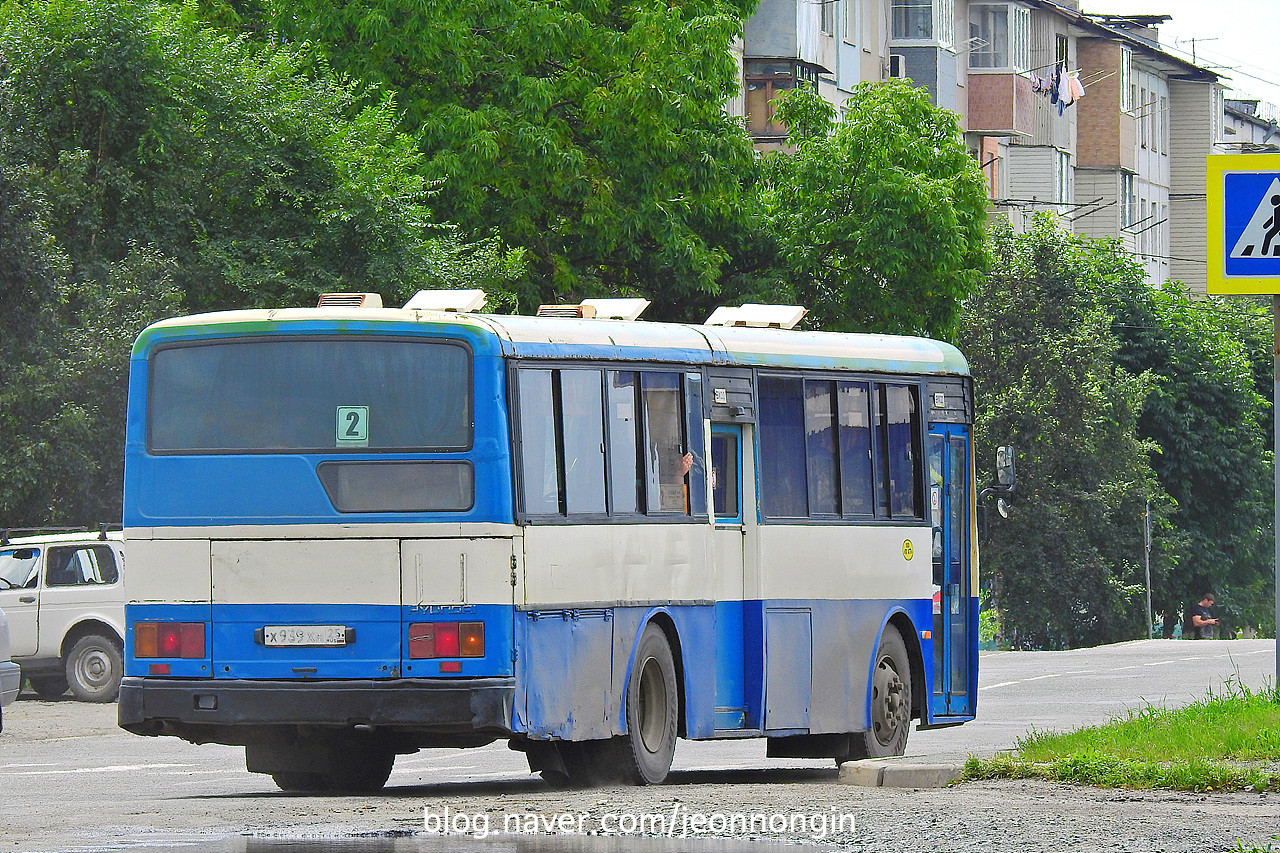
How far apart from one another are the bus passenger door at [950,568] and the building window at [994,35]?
53.7 m

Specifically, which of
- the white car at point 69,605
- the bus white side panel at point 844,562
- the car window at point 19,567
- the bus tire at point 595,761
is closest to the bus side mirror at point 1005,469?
the bus white side panel at point 844,562

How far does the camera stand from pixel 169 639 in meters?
13.5

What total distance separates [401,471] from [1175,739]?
4215 millimetres

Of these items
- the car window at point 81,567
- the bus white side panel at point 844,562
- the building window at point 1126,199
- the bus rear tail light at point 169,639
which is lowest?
the car window at point 81,567

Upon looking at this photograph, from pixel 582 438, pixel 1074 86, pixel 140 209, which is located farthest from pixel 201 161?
pixel 1074 86

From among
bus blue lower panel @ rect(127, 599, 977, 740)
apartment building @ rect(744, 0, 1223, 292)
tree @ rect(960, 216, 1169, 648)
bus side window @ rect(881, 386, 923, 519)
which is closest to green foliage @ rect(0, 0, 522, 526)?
bus side window @ rect(881, 386, 923, 519)

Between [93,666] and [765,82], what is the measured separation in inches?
1185

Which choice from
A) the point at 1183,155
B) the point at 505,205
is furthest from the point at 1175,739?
the point at 1183,155

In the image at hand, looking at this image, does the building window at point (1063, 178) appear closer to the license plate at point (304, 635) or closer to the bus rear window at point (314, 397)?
the bus rear window at point (314, 397)

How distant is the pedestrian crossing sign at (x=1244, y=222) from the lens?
14.3 m

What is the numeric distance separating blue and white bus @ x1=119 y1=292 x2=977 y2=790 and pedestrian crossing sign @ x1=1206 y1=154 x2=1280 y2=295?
2961mm

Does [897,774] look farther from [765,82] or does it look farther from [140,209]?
[765,82]

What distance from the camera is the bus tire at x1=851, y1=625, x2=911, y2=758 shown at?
54.9 feet

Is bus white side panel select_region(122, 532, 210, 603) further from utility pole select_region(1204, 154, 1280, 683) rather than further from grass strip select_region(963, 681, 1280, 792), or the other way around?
utility pole select_region(1204, 154, 1280, 683)
